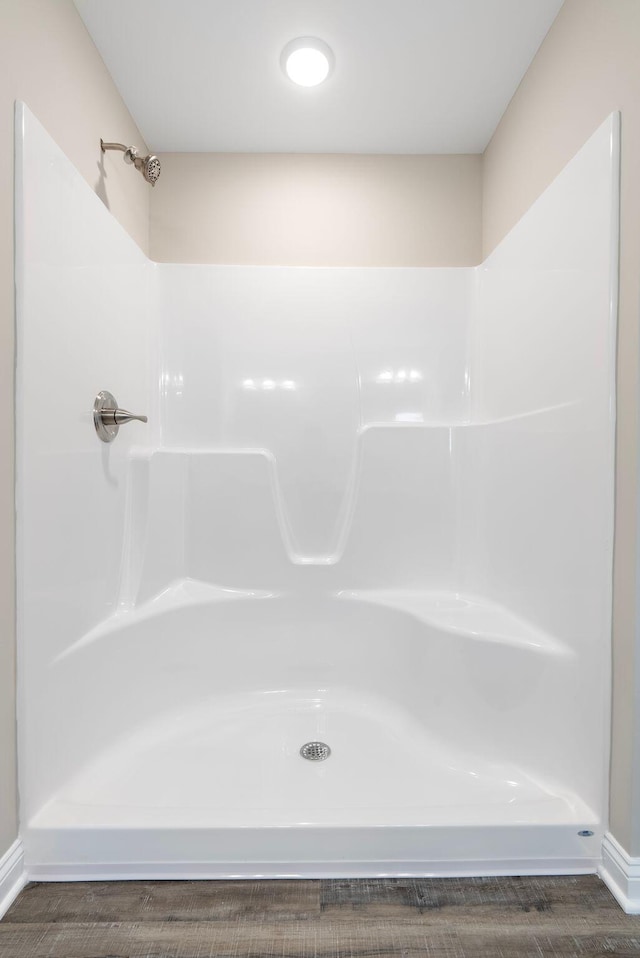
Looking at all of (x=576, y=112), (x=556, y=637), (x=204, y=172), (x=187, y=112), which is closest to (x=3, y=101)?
(x=187, y=112)

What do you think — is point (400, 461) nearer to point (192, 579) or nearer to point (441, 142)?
point (192, 579)

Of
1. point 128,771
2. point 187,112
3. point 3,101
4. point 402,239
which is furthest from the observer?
point 402,239

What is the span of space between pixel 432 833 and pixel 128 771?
0.87 metres

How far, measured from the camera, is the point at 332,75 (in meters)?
1.77

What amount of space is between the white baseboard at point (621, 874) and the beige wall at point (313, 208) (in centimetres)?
207

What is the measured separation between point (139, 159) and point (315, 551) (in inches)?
61.2

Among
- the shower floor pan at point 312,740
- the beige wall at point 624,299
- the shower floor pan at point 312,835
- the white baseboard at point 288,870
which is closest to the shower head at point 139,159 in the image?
the beige wall at point 624,299

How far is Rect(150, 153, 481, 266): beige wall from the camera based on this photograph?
2236mm

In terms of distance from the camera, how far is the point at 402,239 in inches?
89.0

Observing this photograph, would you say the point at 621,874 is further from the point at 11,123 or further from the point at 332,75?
the point at 332,75

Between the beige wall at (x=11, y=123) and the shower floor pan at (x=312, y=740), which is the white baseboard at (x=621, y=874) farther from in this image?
the beige wall at (x=11, y=123)

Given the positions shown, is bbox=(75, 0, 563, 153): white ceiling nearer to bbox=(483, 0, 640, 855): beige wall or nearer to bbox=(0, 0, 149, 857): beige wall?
bbox=(0, 0, 149, 857): beige wall

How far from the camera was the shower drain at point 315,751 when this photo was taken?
1.64 meters

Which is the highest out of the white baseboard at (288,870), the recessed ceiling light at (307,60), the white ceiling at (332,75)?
the white ceiling at (332,75)
